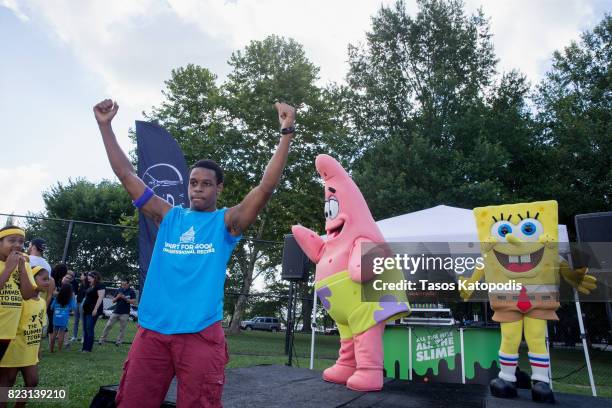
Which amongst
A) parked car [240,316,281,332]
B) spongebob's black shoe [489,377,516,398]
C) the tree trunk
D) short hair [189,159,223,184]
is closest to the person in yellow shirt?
short hair [189,159,223,184]

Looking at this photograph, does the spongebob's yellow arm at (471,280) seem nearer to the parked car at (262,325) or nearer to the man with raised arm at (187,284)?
the man with raised arm at (187,284)

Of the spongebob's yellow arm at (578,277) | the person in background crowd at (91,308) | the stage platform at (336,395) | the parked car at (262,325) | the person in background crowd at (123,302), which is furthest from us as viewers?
the parked car at (262,325)

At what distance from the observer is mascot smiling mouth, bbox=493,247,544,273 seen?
14.4 ft

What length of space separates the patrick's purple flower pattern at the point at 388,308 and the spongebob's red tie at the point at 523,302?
1062mm

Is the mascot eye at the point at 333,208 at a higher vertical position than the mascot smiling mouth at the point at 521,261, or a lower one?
higher

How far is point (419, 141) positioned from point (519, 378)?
9052mm

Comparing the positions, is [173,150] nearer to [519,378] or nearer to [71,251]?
[71,251]

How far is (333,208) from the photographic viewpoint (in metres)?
4.91

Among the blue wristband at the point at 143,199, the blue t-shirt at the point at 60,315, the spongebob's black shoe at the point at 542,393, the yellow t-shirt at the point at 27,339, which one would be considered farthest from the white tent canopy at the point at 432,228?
the blue wristband at the point at 143,199

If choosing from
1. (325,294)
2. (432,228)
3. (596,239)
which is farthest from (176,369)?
(432,228)

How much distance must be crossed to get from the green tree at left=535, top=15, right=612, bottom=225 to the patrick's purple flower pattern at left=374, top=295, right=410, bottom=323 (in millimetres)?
10988

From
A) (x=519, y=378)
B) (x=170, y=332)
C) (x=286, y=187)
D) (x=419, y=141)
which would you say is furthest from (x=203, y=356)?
(x=286, y=187)

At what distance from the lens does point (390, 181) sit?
12766mm

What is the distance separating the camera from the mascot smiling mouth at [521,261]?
14.4 feet
